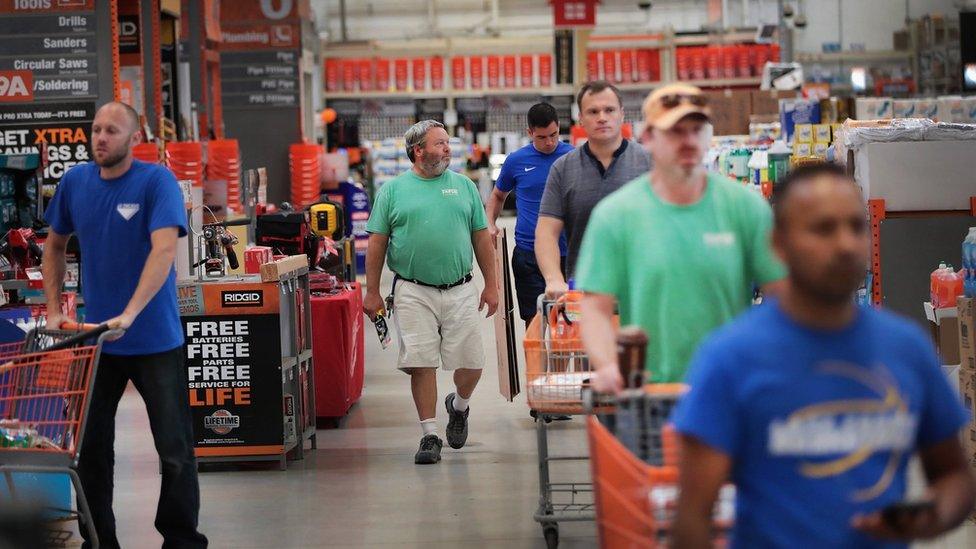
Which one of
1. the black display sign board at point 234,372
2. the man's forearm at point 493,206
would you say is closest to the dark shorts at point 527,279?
the man's forearm at point 493,206

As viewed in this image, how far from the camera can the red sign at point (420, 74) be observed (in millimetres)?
27359

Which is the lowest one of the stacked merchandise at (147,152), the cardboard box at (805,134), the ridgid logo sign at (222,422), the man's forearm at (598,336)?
the ridgid logo sign at (222,422)

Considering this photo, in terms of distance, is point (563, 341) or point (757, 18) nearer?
point (563, 341)

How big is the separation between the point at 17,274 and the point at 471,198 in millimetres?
2458

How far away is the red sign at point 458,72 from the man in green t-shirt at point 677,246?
79.9ft

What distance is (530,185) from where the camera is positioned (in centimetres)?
768

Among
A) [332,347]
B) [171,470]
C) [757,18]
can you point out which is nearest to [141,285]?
[171,470]

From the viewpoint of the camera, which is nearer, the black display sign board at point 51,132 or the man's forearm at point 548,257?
the man's forearm at point 548,257

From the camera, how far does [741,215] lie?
3.22m

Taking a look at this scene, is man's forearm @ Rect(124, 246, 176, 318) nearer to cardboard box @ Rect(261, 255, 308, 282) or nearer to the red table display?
cardboard box @ Rect(261, 255, 308, 282)

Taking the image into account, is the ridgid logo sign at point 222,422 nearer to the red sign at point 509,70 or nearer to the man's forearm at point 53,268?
the man's forearm at point 53,268

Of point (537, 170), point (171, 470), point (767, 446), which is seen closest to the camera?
point (767, 446)

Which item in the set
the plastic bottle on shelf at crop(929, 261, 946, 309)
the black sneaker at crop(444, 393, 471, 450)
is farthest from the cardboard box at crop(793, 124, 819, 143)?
the black sneaker at crop(444, 393, 471, 450)

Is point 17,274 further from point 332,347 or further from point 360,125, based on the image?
point 360,125
